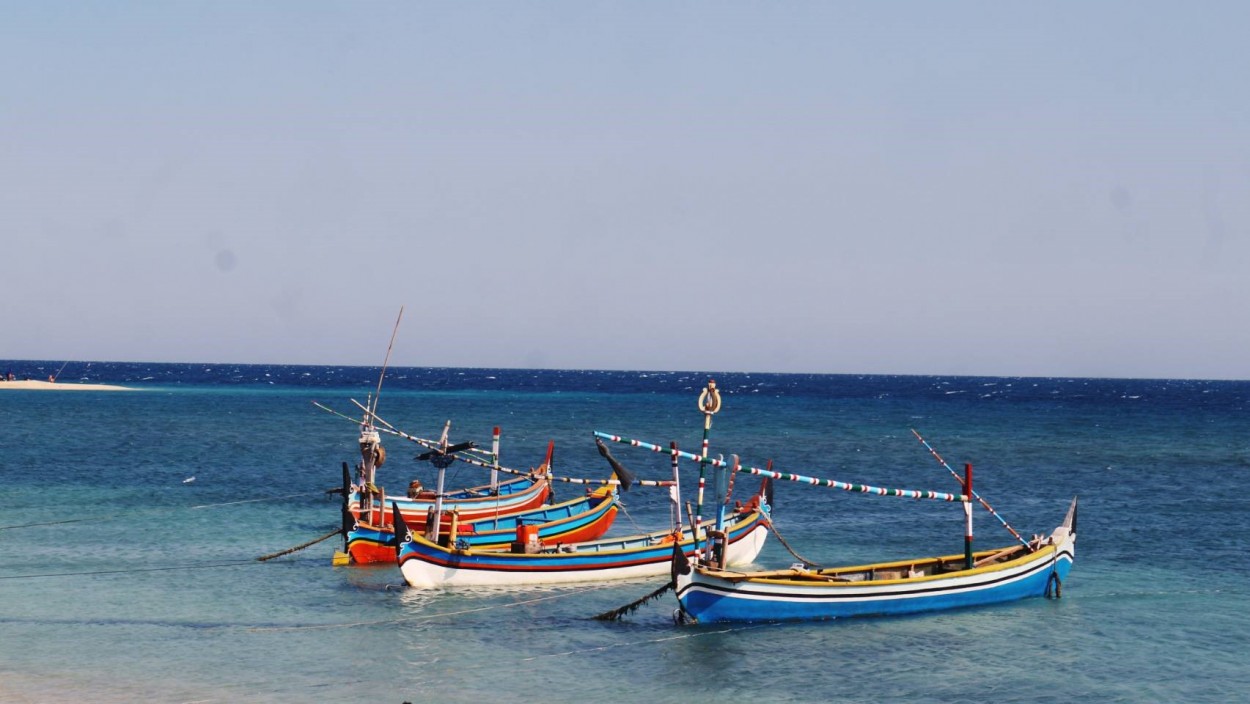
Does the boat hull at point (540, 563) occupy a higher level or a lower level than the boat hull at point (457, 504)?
lower

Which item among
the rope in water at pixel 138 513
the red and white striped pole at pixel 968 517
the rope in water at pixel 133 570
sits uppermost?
the red and white striped pole at pixel 968 517

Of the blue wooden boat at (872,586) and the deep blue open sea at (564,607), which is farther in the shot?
the blue wooden boat at (872,586)

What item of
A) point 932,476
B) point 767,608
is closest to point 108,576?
point 767,608

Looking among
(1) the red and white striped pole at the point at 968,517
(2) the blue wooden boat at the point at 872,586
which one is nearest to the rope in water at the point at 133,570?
(2) the blue wooden boat at the point at 872,586

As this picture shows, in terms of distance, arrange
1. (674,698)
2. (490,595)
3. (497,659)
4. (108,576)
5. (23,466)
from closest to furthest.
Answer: (674,698) → (497,659) → (490,595) → (108,576) → (23,466)

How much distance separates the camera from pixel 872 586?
30.8 metres

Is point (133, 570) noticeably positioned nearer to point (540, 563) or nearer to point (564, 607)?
point (540, 563)

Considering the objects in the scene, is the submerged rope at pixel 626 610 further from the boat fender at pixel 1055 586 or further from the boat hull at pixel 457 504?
the boat fender at pixel 1055 586

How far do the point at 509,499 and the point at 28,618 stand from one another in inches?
712

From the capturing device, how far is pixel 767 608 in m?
30.2

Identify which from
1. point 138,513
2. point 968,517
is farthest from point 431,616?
point 138,513

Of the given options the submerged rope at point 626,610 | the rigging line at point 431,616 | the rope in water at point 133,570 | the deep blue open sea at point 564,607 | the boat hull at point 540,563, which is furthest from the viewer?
the rope in water at point 133,570

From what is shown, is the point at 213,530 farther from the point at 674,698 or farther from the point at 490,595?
the point at 674,698

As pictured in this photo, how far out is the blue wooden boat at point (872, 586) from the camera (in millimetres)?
29750
